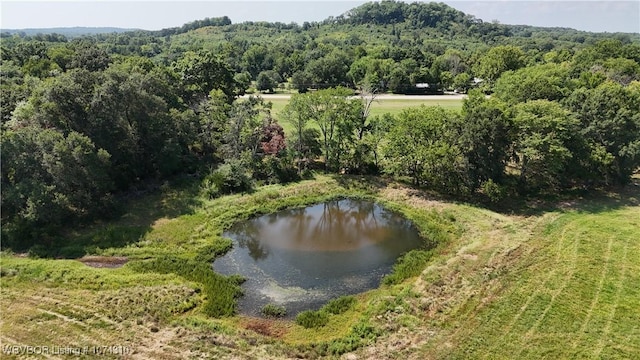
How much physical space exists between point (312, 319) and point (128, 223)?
1665 cm

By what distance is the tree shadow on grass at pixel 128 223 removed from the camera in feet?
86.2

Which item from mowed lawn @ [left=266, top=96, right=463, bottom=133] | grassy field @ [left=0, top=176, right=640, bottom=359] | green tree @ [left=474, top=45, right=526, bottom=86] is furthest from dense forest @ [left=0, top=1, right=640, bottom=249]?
green tree @ [left=474, top=45, right=526, bottom=86]

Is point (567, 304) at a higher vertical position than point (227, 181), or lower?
lower

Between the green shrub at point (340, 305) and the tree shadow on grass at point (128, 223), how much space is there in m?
14.1

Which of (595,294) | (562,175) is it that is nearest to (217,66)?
(562,175)

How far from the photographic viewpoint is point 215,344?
61.7ft

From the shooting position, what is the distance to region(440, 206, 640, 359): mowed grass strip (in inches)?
718

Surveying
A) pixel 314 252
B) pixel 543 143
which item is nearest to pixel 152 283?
pixel 314 252

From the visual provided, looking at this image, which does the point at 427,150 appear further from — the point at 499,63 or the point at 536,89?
the point at 499,63

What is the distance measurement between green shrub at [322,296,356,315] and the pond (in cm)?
60

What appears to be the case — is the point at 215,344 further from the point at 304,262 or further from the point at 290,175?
the point at 290,175

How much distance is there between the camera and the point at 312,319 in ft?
68.2

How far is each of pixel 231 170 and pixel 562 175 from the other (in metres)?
28.0

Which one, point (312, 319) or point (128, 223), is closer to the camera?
point (312, 319)
